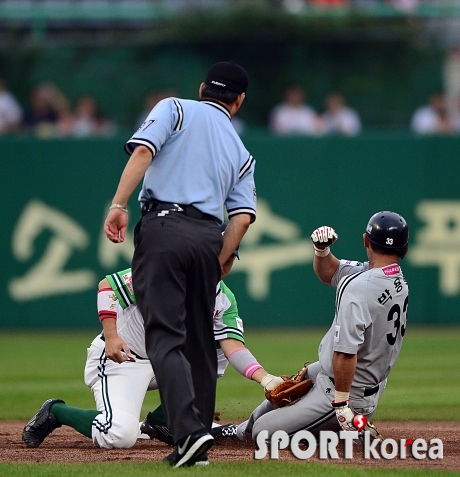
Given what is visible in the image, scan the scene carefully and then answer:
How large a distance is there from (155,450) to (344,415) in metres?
1.13

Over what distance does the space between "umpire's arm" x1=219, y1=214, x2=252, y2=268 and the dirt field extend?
3.57ft

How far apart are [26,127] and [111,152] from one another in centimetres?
235

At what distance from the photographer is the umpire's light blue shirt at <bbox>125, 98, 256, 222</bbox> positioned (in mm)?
5281

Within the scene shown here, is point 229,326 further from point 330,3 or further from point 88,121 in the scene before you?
point 330,3

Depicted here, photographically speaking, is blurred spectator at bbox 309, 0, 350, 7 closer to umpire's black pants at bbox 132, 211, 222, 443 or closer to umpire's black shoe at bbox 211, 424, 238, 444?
umpire's black shoe at bbox 211, 424, 238, 444

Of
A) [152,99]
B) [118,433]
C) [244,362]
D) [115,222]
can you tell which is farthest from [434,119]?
[115,222]

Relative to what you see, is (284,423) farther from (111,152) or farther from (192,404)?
(111,152)

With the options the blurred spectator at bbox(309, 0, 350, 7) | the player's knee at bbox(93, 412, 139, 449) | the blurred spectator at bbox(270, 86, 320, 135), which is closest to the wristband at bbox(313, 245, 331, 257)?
the player's knee at bbox(93, 412, 139, 449)

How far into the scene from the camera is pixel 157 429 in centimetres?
615

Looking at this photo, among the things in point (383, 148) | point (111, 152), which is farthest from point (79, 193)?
point (383, 148)

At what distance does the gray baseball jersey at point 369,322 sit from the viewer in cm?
568

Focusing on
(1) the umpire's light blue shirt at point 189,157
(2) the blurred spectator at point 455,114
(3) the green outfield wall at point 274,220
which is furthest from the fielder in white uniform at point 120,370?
(2) the blurred spectator at point 455,114

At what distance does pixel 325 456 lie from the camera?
5.44 m

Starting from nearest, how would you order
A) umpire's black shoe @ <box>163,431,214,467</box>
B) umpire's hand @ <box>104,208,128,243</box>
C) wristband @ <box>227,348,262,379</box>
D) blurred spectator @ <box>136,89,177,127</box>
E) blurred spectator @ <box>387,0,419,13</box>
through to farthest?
umpire's black shoe @ <box>163,431,214,467</box>, umpire's hand @ <box>104,208,128,243</box>, wristband @ <box>227,348,262,379</box>, blurred spectator @ <box>136,89,177,127</box>, blurred spectator @ <box>387,0,419,13</box>
